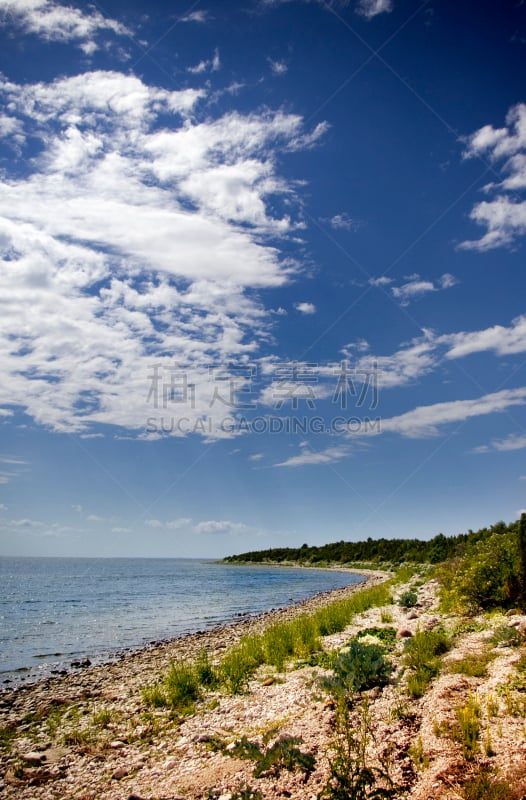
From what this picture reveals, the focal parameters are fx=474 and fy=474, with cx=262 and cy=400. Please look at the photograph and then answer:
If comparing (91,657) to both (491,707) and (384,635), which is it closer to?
(384,635)

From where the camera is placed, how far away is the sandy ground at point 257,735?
5512 millimetres

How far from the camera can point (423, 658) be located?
30.4 ft

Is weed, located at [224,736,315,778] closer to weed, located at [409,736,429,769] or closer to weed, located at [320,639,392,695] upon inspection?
weed, located at [409,736,429,769]

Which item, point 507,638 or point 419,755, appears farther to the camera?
point 507,638

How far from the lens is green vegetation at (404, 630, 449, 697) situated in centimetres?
789

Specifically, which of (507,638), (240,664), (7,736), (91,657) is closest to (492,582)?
(507,638)

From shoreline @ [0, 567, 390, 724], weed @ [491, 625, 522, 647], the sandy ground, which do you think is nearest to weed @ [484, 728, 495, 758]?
the sandy ground

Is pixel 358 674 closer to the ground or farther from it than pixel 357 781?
closer to the ground

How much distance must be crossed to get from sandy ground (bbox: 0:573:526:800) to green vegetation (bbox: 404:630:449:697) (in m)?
0.17

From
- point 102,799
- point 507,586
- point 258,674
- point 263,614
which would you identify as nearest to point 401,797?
point 102,799

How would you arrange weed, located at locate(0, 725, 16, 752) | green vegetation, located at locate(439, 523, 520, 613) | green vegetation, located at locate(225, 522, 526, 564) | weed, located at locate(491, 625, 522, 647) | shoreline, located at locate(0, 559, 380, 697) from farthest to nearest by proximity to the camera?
green vegetation, located at locate(225, 522, 526, 564) → shoreline, located at locate(0, 559, 380, 697) → green vegetation, located at locate(439, 523, 520, 613) → weed, located at locate(0, 725, 16, 752) → weed, located at locate(491, 625, 522, 647)

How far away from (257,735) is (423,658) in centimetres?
362

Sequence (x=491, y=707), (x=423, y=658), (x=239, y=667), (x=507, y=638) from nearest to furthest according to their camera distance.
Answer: (x=491, y=707) < (x=423, y=658) < (x=507, y=638) < (x=239, y=667)

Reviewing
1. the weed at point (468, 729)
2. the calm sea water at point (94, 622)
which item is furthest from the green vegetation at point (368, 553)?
the weed at point (468, 729)
